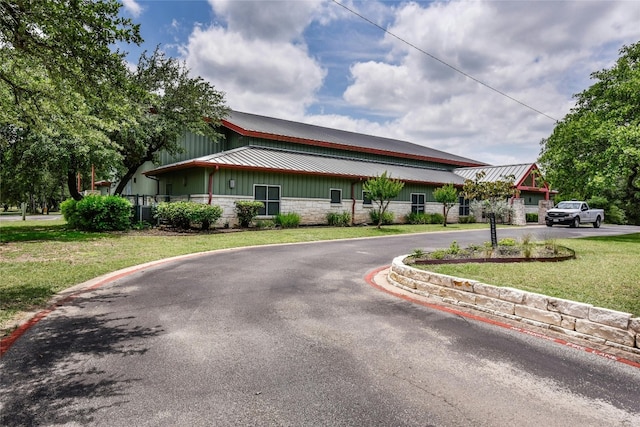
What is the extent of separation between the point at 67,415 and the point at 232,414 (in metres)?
1.33

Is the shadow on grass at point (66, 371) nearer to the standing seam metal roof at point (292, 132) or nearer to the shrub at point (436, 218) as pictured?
the standing seam metal roof at point (292, 132)

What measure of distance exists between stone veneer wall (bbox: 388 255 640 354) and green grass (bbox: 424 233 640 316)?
785 millimetres

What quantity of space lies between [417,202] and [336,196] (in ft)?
25.8

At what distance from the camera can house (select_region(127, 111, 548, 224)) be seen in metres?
19.6

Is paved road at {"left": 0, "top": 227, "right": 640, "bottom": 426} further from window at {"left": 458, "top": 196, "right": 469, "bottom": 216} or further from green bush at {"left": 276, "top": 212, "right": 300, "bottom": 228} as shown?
window at {"left": 458, "top": 196, "right": 469, "bottom": 216}

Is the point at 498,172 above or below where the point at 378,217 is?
above

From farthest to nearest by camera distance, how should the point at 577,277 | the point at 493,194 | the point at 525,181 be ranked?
the point at 525,181 < the point at 493,194 < the point at 577,277

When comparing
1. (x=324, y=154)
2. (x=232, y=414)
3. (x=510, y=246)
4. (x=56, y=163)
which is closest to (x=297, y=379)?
(x=232, y=414)

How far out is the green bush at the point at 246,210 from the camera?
61.7ft

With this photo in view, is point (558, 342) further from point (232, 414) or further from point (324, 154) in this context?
point (324, 154)

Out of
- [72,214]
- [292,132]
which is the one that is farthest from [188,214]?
→ [292,132]

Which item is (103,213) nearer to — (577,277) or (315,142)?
(315,142)

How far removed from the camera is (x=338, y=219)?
22.8 metres

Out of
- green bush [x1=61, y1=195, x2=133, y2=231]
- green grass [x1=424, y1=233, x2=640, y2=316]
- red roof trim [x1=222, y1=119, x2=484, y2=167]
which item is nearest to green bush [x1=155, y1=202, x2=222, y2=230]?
green bush [x1=61, y1=195, x2=133, y2=231]
